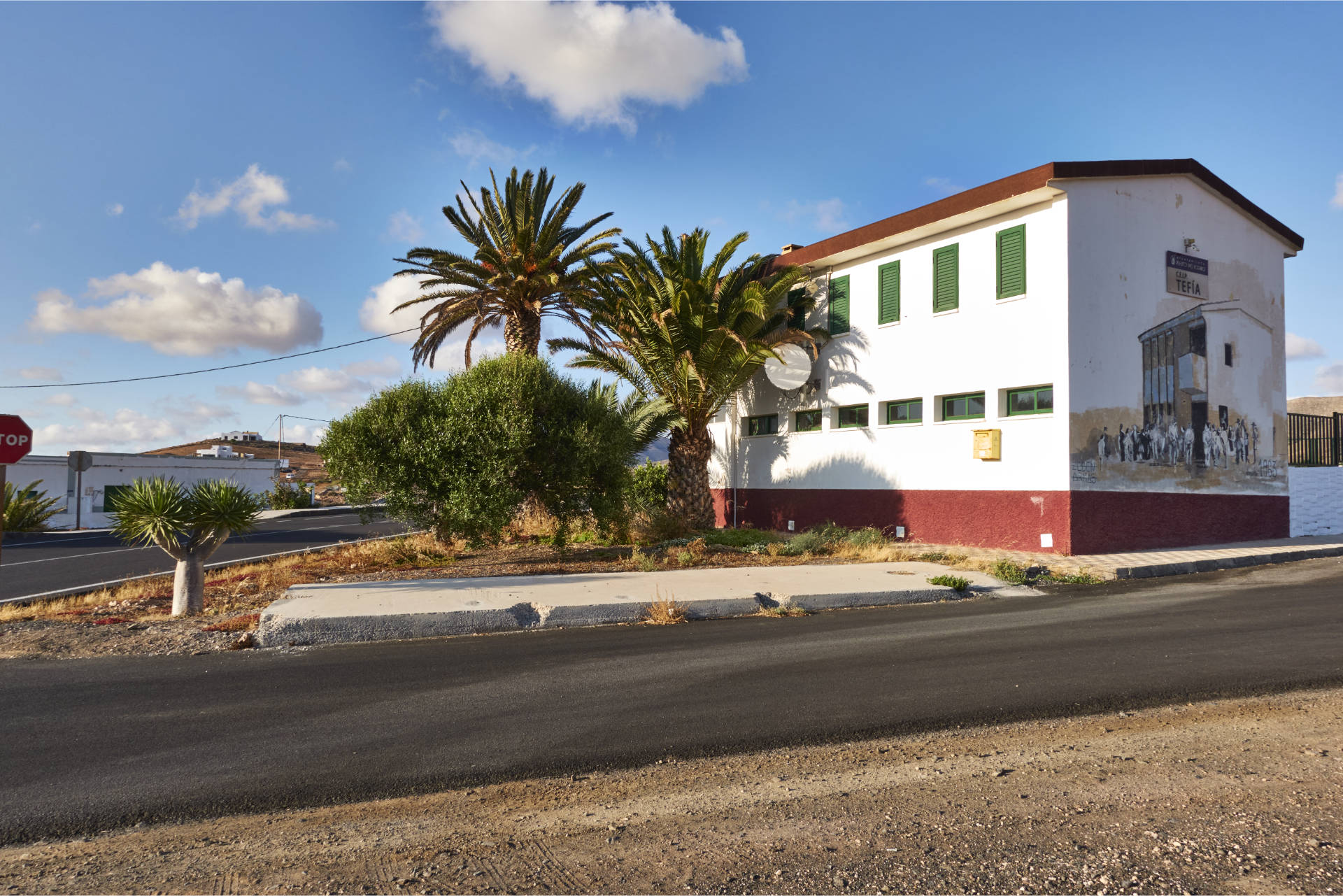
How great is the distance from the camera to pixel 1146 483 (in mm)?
16922

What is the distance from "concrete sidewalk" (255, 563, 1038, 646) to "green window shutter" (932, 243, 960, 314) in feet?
24.8

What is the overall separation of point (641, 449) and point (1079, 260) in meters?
10.2

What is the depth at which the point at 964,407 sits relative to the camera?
18031 mm

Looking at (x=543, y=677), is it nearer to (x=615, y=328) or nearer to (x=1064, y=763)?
(x=1064, y=763)

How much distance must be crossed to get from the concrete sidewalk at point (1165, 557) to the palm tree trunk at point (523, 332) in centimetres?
1143

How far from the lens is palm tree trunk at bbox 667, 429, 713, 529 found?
20.5 metres

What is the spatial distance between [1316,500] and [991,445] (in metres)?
12.7

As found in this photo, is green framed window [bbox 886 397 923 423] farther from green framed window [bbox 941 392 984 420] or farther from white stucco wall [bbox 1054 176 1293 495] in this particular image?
white stucco wall [bbox 1054 176 1293 495]

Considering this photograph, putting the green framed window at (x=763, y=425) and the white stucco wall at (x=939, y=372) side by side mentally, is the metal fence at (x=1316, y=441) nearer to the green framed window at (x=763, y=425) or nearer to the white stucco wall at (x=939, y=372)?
the white stucco wall at (x=939, y=372)

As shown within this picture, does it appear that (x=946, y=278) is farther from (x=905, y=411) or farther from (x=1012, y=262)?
(x=905, y=411)

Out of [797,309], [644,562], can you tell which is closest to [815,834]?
[644,562]

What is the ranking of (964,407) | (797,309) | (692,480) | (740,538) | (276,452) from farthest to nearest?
1. (276,452)
2. (797,309)
3. (692,480)
4. (964,407)
5. (740,538)

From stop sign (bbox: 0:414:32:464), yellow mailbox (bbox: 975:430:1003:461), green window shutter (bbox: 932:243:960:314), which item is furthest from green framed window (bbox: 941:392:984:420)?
stop sign (bbox: 0:414:32:464)

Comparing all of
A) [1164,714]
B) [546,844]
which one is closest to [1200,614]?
[1164,714]
